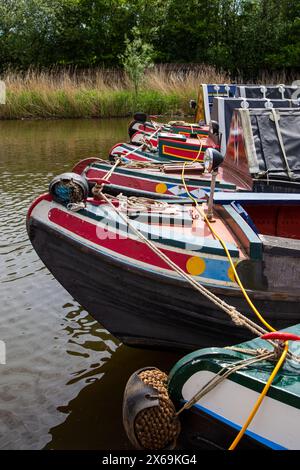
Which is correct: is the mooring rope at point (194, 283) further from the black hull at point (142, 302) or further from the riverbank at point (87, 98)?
the riverbank at point (87, 98)

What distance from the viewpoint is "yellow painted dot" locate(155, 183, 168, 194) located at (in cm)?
717

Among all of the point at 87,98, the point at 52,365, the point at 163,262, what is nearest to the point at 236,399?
the point at 163,262

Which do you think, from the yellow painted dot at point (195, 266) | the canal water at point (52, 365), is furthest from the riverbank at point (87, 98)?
the yellow painted dot at point (195, 266)

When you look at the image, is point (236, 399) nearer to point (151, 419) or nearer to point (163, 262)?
point (151, 419)

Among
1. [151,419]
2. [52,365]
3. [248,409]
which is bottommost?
[52,365]

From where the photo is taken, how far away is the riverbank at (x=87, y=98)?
2159cm

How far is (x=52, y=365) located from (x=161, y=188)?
3154mm

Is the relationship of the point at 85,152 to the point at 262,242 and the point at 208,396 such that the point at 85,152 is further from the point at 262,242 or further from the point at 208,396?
the point at 208,396

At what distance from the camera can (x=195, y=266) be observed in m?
4.10

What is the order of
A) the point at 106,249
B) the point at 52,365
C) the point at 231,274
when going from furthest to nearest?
the point at 52,365 < the point at 106,249 < the point at 231,274

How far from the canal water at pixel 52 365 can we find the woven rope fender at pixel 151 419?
0.82 m

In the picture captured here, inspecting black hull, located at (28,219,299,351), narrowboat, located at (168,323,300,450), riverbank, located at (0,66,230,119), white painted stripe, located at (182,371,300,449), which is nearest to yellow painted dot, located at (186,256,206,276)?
black hull, located at (28,219,299,351)

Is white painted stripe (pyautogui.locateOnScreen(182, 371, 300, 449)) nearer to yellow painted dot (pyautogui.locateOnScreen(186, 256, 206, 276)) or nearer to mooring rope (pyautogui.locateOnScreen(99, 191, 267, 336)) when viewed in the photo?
mooring rope (pyautogui.locateOnScreen(99, 191, 267, 336))

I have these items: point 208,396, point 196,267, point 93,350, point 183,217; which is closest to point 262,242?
point 196,267
